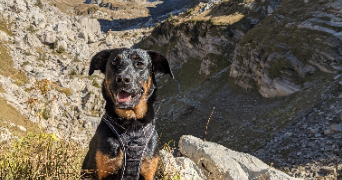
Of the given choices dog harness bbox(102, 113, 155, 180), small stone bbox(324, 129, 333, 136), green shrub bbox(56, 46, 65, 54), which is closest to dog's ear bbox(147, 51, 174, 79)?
dog harness bbox(102, 113, 155, 180)

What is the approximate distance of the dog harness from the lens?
9.32 ft

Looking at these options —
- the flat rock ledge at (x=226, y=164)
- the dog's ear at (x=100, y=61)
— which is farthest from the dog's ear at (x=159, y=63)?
the flat rock ledge at (x=226, y=164)

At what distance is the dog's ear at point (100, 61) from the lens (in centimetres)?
327

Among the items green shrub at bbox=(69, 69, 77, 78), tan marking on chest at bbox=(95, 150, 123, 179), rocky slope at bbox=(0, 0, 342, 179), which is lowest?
green shrub at bbox=(69, 69, 77, 78)

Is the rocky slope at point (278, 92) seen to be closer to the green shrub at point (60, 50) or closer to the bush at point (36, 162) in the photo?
the bush at point (36, 162)

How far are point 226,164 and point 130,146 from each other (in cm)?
447

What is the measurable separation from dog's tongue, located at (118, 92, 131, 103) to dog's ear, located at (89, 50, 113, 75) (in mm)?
723

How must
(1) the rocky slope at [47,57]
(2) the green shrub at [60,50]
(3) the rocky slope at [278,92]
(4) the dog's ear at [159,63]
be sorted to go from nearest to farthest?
(4) the dog's ear at [159,63] → (3) the rocky slope at [278,92] → (1) the rocky slope at [47,57] → (2) the green shrub at [60,50]

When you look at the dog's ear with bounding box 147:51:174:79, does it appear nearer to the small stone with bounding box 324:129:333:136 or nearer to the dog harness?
the dog harness

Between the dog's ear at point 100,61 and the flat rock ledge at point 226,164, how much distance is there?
3.72 m

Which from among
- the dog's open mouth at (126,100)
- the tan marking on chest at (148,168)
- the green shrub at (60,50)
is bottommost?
the green shrub at (60,50)

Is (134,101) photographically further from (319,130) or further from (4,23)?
(4,23)

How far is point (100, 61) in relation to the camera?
132 inches

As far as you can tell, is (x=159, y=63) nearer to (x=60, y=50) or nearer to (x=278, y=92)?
(x=278, y=92)
